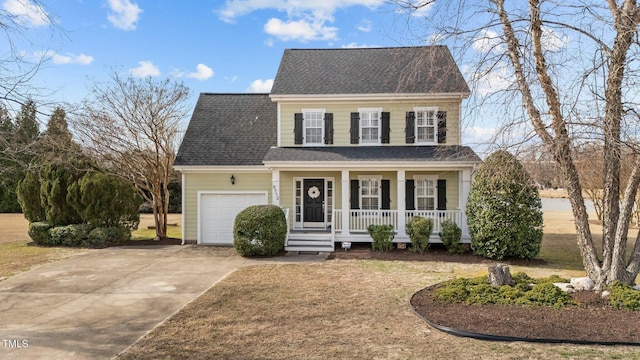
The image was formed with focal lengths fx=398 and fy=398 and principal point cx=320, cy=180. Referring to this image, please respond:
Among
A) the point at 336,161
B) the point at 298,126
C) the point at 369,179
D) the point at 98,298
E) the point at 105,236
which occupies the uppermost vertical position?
the point at 298,126

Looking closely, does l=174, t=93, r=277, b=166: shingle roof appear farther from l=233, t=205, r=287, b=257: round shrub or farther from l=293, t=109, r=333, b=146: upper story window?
l=233, t=205, r=287, b=257: round shrub

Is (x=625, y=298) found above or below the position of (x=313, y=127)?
below

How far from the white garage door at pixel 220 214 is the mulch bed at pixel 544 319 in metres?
9.13

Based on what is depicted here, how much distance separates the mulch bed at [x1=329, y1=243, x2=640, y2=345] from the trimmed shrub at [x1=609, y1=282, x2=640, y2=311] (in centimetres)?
12

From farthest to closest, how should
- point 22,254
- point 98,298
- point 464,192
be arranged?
1. point 464,192
2. point 22,254
3. point 98,298

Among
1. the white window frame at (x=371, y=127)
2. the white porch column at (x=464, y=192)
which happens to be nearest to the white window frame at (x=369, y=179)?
the white window frame at (x=371, y=127)

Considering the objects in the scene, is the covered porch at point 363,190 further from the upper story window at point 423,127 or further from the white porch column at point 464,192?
the upper story window at point 423,127

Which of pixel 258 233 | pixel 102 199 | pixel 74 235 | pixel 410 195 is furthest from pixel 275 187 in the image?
pixel 74 235

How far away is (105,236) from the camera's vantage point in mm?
15094

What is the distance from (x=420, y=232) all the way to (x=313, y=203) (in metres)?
4.18

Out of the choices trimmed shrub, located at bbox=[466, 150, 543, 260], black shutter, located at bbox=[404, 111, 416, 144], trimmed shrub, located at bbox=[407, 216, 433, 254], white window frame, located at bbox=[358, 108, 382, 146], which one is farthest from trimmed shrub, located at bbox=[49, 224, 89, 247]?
trimmed shrub, located at bbox=[466, 150, 543, 260]

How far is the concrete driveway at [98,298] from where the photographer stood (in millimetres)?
5566

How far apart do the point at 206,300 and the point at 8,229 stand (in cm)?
2050

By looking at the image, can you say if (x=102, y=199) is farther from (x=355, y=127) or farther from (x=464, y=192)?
(x=464, y=192)
